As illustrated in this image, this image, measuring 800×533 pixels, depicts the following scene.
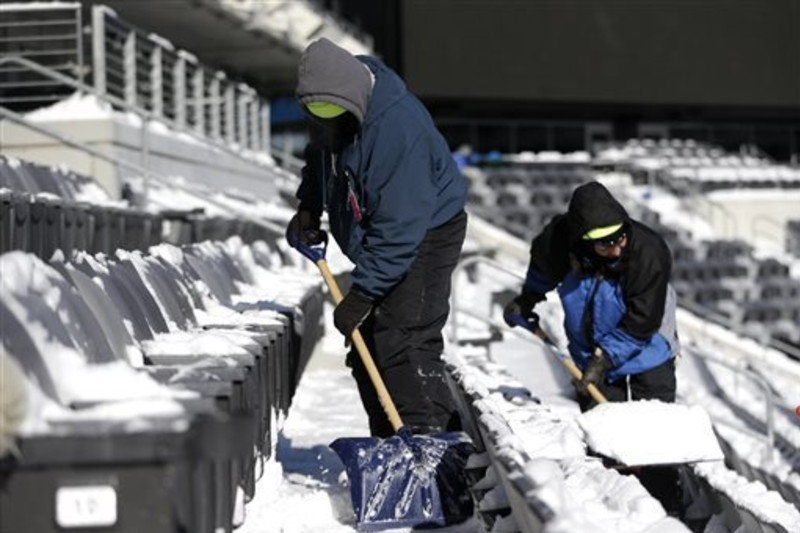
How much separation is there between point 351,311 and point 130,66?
425 inches

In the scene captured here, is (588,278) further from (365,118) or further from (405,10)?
(405,10)

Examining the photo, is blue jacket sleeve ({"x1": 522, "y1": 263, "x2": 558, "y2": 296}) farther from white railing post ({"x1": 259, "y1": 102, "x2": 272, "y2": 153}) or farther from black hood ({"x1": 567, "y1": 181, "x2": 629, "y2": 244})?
white railing post ({"x1": 259, "y1": 102, "x2": 272, "y2": 153})

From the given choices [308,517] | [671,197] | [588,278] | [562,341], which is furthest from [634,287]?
[671,197]

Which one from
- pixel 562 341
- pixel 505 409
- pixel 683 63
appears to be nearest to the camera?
pixel 505 409

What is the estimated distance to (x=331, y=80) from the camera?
4617 millimetres

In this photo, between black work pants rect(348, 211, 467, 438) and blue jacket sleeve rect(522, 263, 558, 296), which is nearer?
black work pants rect(348, 211, 467, 438)

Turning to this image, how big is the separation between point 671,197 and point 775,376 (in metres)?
13.7

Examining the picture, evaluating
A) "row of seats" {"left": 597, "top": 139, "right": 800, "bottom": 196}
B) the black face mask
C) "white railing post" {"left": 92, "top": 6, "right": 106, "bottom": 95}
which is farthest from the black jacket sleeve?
"row of seats" {"left": 597, "top": 139, "right": 800, "bottom": 196}

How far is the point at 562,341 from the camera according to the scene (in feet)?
38.6

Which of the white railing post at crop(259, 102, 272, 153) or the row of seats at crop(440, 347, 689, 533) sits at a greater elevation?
the white railing post at crop(259, 102, 272, 153)

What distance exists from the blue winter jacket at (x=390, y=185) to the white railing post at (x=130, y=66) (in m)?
10.0

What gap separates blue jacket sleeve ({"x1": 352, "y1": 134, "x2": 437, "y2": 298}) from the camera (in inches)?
182

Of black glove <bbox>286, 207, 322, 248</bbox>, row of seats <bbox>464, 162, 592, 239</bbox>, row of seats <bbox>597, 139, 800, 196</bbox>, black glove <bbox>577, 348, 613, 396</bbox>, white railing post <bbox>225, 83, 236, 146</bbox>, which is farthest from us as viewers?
row of seats <bbox>597, 139, 800, 196</bbox>

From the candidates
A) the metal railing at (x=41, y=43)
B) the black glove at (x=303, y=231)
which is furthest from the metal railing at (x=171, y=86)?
the black glove at (x=303, y=231)
